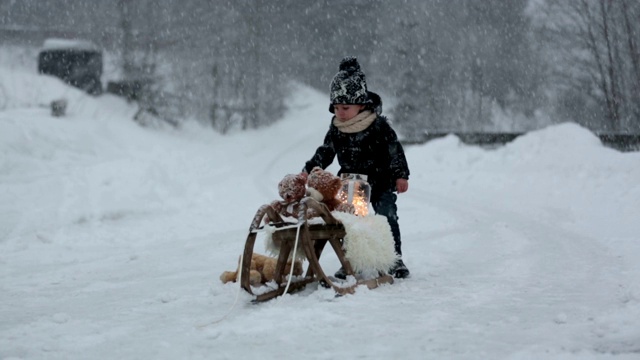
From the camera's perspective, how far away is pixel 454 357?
3271 mm

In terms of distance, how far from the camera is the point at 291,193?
5070 mm

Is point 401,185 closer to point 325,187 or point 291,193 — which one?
point 325,187

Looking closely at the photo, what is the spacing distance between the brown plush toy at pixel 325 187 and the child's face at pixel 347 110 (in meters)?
0.70

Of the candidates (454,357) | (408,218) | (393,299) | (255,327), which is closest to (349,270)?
(393,299)

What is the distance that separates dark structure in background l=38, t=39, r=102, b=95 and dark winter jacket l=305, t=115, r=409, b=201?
25.2 m

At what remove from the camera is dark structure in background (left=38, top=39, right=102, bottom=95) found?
28484 mm

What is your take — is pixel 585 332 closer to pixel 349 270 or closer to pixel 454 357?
pixel 454 357

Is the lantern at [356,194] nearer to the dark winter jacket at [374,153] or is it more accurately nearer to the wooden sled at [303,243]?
the dark winter jacket at [374,153]

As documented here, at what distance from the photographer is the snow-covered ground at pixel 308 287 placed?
143 inches

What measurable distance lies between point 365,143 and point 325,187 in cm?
79

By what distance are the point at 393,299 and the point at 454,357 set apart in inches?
56.8

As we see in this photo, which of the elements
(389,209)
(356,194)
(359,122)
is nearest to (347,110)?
(359,122)

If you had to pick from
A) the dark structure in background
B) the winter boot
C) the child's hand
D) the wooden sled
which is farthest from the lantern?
the dark structure in background

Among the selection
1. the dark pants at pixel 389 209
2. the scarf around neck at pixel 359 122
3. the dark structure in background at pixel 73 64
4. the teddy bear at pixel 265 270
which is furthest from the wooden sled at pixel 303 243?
the dark structure in background at pixel 73 64
